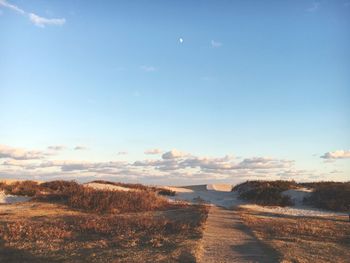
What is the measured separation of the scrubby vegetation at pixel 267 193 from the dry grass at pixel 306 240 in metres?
11.3

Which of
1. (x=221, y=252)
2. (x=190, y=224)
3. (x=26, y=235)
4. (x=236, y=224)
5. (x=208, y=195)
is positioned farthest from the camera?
(x=208, y=195)

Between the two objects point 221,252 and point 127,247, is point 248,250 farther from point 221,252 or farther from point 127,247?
point 127,247

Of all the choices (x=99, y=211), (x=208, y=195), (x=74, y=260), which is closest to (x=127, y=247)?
(x=74, y=260)

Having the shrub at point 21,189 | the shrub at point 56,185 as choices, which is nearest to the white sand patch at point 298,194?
the shrub at point 56,185

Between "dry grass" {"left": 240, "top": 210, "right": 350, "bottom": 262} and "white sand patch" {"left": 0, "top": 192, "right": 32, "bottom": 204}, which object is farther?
"white sand patch" {"left": 0, "top": 192, "right": 32, "bottom": 204}

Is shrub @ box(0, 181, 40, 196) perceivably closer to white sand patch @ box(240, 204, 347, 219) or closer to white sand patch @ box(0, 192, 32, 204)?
white sand patch @ box(0, 192, 32, 204)

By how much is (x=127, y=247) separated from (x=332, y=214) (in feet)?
54.7

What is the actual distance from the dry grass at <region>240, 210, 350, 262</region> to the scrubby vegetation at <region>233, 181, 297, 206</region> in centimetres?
1130

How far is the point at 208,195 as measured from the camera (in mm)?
37250

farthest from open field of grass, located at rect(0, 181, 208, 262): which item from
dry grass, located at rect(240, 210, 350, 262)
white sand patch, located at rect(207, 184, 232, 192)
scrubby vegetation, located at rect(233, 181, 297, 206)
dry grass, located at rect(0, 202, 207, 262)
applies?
white sand patch, located at rect(207, 184, 232, 192)

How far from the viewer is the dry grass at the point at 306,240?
10.8 metres

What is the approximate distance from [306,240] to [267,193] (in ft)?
59.4

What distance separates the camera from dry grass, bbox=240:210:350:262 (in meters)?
10.8

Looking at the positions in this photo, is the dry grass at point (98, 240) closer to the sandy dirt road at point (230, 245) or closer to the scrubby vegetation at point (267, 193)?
the sandy dirt road at point (230, 245)
